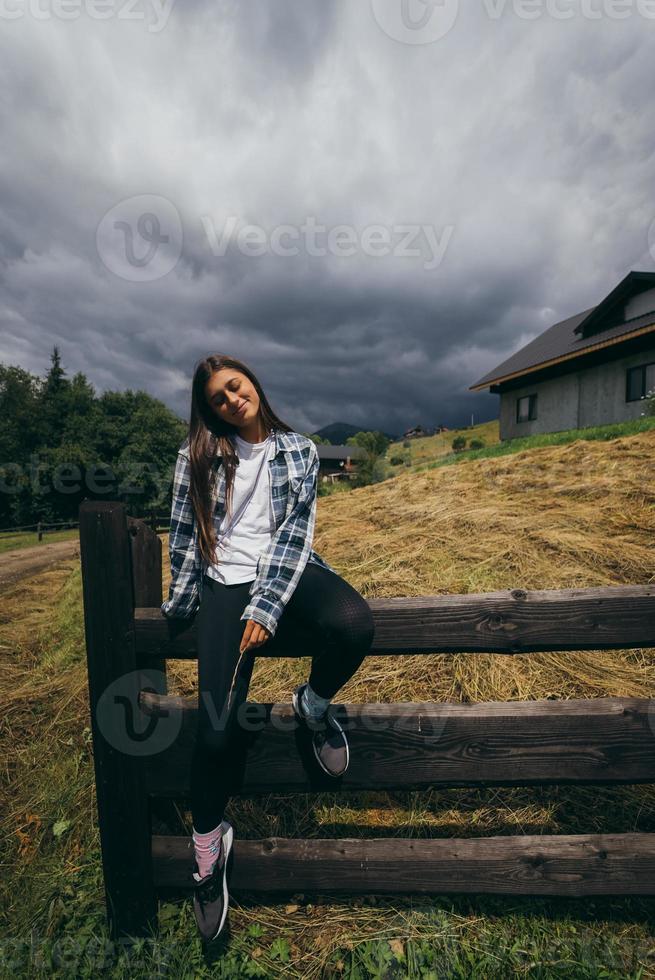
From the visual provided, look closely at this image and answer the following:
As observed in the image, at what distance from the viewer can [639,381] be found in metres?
15.6

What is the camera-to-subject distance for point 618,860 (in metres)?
1.78

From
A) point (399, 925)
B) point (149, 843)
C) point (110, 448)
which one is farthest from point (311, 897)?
point (110, 448)

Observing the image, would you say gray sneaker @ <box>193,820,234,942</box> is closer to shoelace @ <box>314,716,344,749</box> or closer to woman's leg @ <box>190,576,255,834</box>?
woman's leg @ <box>190,576,255,834</box>

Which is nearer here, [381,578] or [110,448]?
[381,578]

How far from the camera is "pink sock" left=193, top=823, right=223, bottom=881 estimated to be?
163cm

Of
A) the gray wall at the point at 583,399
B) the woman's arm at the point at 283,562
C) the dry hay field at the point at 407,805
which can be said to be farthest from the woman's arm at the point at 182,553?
the gray wall at the point at 583,399

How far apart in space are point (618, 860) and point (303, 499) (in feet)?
6.86

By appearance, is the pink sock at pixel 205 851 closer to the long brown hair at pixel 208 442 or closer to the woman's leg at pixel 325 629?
the woman's leg at pixel 325 629

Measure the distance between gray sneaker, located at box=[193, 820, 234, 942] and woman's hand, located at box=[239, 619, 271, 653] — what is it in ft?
3.08

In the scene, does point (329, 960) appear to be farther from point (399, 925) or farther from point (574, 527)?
point (574, 527)

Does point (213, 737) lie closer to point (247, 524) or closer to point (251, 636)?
point (251, 636)

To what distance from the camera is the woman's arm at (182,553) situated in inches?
67.5

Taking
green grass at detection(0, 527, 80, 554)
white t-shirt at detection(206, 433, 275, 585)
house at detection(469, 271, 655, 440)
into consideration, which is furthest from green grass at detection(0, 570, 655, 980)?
green grass at detection(0, 527, 80, 554)

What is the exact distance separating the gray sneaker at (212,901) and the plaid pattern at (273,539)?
3.41 feet
